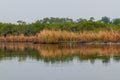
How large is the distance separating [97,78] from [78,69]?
6.31 feet

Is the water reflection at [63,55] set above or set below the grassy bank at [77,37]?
below

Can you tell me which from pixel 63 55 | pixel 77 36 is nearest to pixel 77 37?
pixel 77 36

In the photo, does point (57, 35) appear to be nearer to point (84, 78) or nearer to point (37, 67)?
point (37, 67)

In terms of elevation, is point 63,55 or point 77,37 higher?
point 77,37

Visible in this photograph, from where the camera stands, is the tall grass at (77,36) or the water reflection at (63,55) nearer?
the water reflection at (63,55)

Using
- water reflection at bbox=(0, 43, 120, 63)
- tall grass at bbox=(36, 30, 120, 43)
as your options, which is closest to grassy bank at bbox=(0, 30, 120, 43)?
tall grass at bbox=(36, 30, 120, 43)

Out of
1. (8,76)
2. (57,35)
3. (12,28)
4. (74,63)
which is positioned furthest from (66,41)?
(8,76)

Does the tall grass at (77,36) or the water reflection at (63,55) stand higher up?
the tall grass at (77,36)

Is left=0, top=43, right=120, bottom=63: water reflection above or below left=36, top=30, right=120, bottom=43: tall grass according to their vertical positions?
below

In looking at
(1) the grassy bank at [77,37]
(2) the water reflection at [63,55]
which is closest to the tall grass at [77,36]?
(1) the grassy bank at [77,37]

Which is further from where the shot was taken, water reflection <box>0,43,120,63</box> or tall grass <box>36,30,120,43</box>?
tall grass <box>36,30,120,43</box>

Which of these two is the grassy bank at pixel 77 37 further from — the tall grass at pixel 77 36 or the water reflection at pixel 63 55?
the water reflection at pixel 63 55

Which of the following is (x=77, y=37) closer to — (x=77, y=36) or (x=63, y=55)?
(x=77, y=36)

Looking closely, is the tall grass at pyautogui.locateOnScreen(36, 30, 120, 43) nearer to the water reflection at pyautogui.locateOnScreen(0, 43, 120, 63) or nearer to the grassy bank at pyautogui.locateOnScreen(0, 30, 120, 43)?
the grassy bank at pyautogui.locateOnScreen(0, 30, 120, 43)
